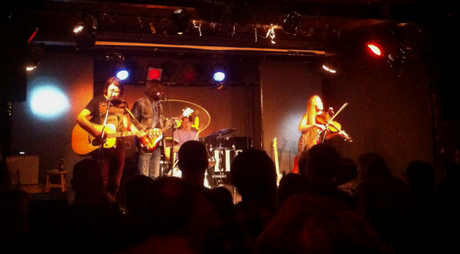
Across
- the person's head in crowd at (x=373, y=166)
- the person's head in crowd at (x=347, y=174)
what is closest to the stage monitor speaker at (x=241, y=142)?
the person's head in crowd at (x=347, y=174)

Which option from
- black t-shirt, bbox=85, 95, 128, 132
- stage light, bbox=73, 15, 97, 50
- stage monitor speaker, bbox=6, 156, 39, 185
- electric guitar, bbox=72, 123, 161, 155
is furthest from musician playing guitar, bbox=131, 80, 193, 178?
stage monitor speaker, bbox=6, 156, 39, 185

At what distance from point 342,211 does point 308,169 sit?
1901mm

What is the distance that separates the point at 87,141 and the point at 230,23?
126 inches

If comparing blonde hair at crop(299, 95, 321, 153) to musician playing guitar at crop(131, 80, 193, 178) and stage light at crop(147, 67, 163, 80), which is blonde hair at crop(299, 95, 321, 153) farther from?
stage light at crop(147, 67, 163, 80)

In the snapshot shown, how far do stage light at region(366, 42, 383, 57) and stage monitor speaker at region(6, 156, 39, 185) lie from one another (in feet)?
22.5

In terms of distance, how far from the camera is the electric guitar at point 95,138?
570 centimetres

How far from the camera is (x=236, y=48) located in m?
8.29

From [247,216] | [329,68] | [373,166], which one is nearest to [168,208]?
[247,216]

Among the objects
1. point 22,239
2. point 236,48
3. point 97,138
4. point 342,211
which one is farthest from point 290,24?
point 342,211

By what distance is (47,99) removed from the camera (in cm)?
827

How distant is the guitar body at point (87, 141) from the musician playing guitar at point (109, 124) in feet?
0.05

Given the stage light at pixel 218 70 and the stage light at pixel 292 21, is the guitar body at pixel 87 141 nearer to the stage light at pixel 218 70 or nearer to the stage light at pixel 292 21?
the stage light at pixel 292 21

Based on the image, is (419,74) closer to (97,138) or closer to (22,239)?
(97,138)

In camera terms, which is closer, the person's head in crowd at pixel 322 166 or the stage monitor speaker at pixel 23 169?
the person's head in crowd at pixel 322 166
